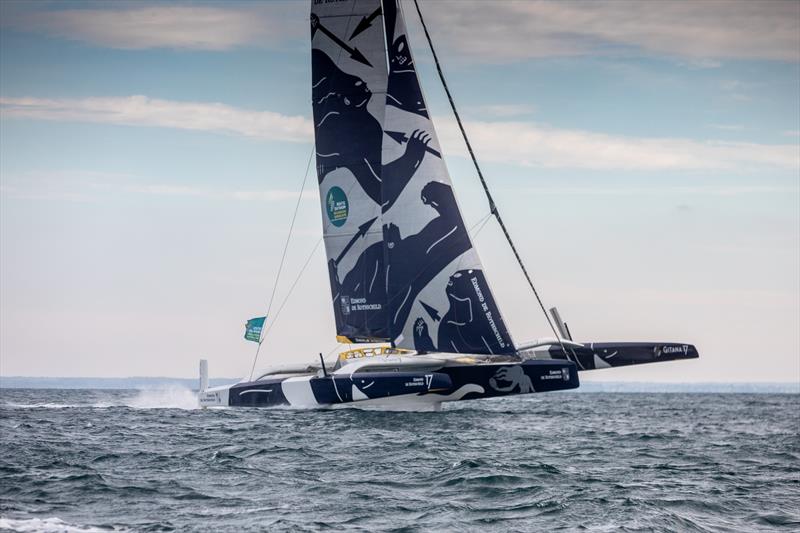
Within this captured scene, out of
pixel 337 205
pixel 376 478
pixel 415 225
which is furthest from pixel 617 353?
pixel 376 478

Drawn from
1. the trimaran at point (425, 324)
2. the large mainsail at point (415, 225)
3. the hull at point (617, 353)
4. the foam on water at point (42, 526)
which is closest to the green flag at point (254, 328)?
the trimaran at point (425, 324)

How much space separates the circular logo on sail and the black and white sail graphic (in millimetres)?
4262

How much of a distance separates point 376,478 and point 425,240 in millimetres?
13215

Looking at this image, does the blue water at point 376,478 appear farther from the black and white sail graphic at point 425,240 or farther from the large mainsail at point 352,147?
the large mainsail at point 352,147

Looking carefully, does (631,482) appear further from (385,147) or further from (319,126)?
(319,126)

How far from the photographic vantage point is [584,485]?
1681cm

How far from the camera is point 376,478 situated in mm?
16938

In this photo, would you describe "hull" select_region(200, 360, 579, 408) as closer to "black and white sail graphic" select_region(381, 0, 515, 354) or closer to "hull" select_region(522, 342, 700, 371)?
"black and white sail graphic" select_region(381, 0, 515, 354)

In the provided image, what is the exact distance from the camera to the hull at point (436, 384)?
29016 mm

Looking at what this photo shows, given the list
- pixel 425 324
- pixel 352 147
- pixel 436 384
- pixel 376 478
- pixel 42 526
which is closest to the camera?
pixel 42 526

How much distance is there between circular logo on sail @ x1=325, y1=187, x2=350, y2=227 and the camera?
112ft

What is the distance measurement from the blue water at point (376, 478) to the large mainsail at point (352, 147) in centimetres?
660

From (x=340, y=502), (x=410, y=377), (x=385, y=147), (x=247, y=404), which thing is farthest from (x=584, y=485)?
(x=247, y=404)

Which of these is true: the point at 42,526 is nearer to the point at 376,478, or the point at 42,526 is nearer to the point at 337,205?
the point at 376,478
